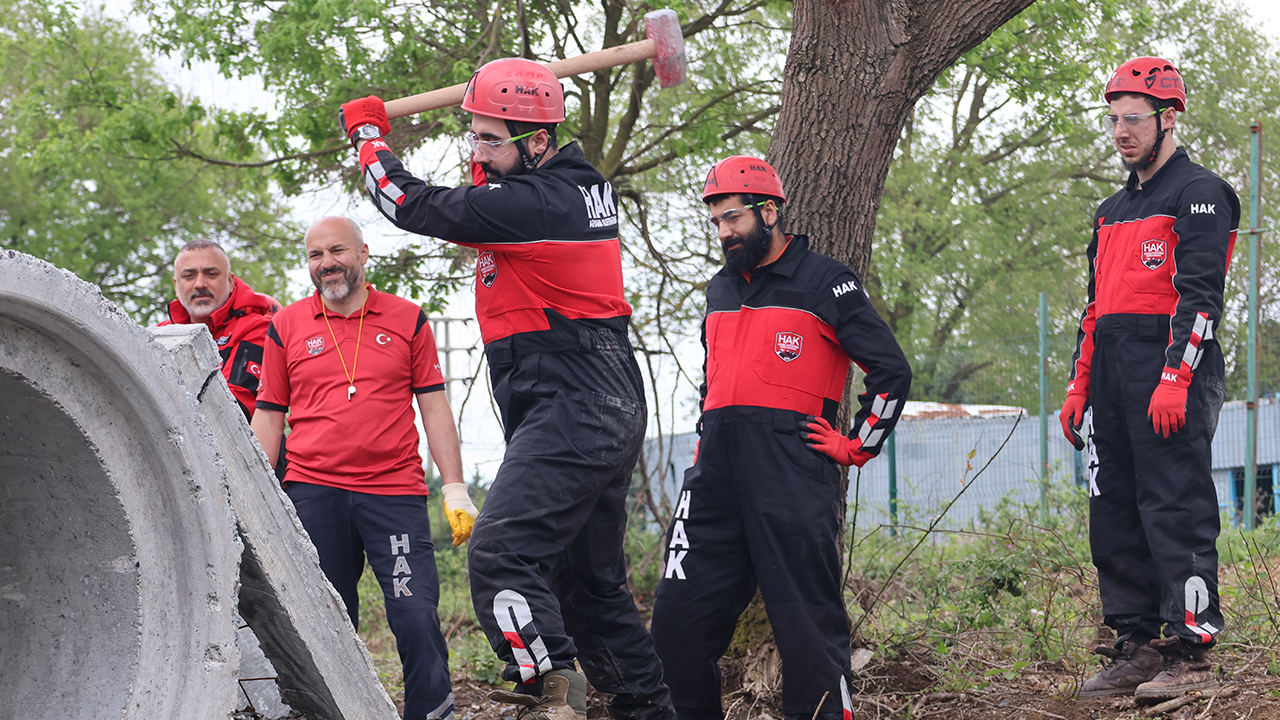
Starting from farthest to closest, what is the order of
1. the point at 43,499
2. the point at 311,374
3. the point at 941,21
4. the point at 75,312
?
the point at 941,21
the point at 311,374
the point at 43,499
the point at 75,312

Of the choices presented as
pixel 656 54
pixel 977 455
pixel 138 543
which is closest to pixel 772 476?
pixel 656 54

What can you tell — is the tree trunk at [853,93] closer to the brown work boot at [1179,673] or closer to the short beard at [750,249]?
the short beard at [750,249]

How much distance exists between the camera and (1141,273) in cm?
413

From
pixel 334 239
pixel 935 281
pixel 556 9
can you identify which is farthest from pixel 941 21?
pixel 935 281

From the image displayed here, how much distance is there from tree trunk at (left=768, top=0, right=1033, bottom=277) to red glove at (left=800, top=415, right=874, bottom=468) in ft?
3.98

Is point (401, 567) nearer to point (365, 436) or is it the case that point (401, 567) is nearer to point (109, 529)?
point (365, 436)

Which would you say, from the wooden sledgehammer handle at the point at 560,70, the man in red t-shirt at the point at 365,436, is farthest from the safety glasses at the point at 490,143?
the man in red t-shirt at the point at 365,436

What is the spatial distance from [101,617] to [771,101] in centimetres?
945

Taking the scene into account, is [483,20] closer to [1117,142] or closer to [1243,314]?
[1117,142]

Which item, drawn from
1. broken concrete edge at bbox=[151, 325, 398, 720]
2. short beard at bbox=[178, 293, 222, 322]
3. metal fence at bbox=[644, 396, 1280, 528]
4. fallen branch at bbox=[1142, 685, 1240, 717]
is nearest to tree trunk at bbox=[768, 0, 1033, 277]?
fallen branch at bbox=[1142, 685, 1240, 717]

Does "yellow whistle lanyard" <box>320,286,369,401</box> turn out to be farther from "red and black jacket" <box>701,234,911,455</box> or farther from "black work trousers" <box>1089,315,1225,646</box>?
"black work trousers" <box>1089,315,1225,646</box>

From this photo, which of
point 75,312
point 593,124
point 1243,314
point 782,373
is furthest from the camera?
point 1243,314

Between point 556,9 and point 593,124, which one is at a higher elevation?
point 556,9

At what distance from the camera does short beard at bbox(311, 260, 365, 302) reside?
439 cm
